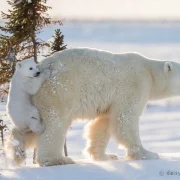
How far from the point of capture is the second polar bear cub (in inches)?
330

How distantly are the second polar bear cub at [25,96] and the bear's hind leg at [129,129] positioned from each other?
4.08ft

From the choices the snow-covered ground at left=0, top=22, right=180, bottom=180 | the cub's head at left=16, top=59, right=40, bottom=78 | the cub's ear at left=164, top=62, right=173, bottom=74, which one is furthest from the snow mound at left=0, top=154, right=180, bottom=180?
the cub's ear at left=164, top=62, right=173, bottom=74

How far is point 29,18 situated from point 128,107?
5215 mm

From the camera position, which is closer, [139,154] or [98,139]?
[139,154]

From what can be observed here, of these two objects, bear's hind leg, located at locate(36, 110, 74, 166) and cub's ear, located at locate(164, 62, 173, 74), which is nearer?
bear's hind leg, located at locate(36, 110, 74, 166)

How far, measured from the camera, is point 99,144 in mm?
9594

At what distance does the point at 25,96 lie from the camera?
27.7 feet

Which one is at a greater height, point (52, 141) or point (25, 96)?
point (25, 96)

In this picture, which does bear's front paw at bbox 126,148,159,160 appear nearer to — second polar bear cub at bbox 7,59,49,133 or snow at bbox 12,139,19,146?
second polar bear cub at bbox 7,59,49,133

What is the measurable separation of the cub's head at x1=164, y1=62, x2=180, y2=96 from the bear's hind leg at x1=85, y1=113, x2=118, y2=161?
133 cm

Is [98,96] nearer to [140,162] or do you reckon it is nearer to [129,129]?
[129,129]

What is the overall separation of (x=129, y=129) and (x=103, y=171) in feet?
5.24

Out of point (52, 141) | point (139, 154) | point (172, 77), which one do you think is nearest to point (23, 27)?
point (172, 77)

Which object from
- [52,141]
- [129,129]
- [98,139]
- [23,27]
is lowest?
[98,139]
